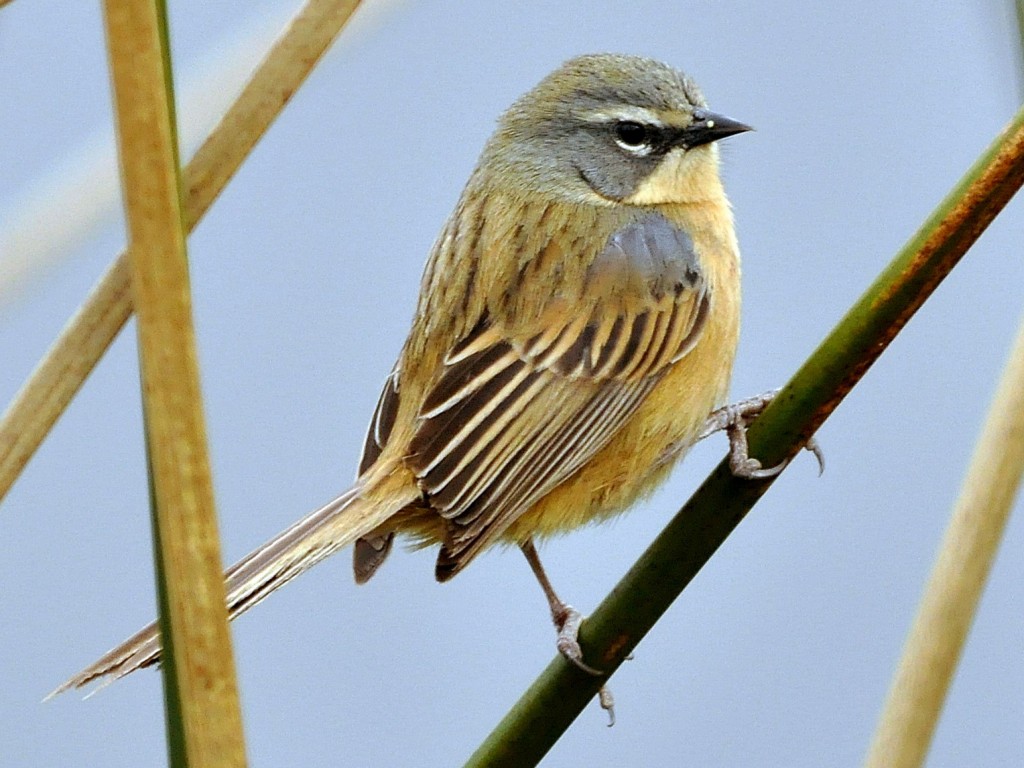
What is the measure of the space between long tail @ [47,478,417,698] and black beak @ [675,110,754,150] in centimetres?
128

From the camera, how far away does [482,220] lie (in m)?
3.54

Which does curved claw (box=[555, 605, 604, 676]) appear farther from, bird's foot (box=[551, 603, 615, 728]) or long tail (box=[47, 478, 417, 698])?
long tail (box=[47, 478, 417, 698])

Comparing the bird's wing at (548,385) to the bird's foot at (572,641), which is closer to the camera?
the bird's foot at (572,641)

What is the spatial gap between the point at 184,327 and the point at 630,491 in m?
1.89

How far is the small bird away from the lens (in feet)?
9.81

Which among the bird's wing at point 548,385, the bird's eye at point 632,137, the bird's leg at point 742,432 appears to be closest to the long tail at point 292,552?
the bird's wing at point 548,385

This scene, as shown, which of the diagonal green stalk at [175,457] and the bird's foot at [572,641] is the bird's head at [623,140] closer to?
the bird's foot at [572,641]

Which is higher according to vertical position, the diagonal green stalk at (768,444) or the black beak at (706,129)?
the black beak at (706,129)

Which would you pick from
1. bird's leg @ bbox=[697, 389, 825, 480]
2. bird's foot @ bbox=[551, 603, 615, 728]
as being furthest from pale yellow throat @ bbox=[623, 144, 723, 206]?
bird's foot @ bbox=[551, 603, 615, 728]

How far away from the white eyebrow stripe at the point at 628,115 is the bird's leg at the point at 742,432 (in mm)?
850

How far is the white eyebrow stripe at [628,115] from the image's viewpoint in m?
3.57

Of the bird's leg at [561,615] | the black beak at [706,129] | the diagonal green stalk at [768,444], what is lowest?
the bird's leg at [561,615]

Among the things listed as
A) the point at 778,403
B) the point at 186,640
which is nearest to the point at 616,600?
the point at 778,403

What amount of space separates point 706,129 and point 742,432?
1250mm
